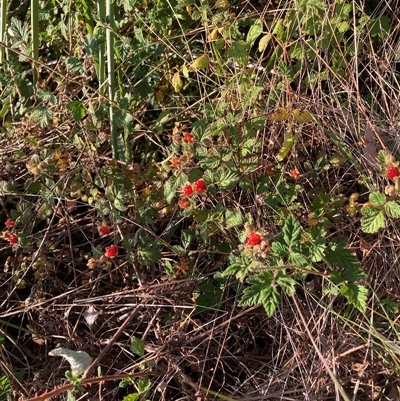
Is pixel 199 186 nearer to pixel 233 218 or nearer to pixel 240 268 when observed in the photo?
pixel 233 218

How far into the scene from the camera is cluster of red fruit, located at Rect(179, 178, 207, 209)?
1284 millimetres

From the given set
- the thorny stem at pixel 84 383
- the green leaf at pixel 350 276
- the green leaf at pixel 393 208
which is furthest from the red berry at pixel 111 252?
the green leaf at pixel 393 208

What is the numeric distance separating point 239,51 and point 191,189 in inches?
14.7

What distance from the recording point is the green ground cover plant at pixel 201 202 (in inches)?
53.4

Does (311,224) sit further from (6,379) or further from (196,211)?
(6,379)

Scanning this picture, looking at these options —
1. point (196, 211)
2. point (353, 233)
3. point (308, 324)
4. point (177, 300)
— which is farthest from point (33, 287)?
point (353, 233)

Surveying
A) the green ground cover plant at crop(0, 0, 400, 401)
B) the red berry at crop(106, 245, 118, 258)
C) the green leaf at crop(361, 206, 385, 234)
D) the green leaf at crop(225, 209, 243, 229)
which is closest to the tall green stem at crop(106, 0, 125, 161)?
the green ground cover plant at crop(0, 0, 400, 401)

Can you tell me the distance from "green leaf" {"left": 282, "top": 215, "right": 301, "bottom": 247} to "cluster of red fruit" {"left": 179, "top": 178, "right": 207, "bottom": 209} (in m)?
0.21

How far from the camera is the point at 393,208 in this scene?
119 cm

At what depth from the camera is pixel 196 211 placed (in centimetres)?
137

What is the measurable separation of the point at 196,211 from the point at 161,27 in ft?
1.83

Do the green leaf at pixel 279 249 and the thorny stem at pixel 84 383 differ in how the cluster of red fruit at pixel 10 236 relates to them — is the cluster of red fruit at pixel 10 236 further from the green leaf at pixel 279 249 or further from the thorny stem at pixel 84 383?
the green leaf at pixel 279 249

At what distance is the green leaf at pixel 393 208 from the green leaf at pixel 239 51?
19.6 inches

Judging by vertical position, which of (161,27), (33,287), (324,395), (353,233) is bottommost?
(324,395)
